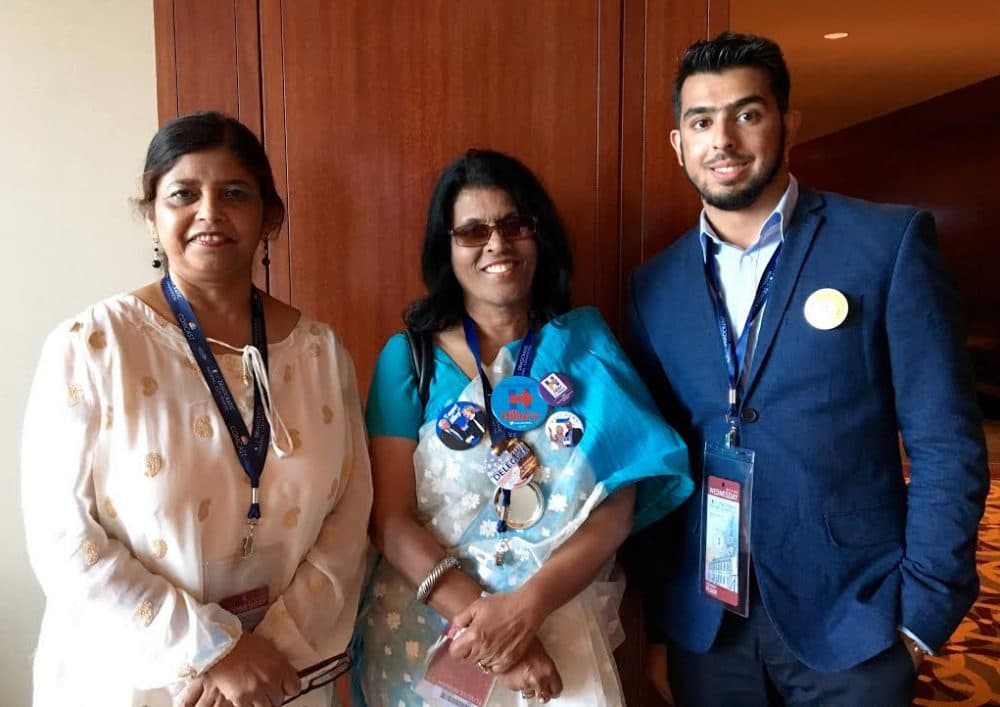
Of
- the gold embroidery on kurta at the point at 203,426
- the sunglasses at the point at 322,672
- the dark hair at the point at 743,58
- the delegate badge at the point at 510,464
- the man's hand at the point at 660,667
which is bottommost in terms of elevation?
the man's hand at the point at 660,667

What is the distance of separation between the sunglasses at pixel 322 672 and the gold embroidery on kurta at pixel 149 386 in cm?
59

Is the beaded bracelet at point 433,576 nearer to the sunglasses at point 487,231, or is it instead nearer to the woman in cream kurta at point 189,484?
the woman in cream kurta at point 189,484

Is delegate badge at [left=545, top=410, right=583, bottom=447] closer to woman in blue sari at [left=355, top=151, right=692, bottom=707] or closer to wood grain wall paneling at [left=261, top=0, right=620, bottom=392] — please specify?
woman in blue sari at [left=355, top=151, right=692, bottom=707]

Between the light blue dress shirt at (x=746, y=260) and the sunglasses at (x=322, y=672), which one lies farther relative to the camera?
the light blue dress shirt at (x=746, y=260)

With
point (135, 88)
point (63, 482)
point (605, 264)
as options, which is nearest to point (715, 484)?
point (605, 264)

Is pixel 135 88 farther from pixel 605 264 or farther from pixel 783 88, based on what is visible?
pixel 783 88

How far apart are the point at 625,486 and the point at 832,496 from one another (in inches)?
16.2

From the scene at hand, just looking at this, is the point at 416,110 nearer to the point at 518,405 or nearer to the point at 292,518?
the point at 518,405

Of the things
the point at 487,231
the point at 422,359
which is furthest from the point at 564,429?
the point at 487,231

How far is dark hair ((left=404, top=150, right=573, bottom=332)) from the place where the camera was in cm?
168

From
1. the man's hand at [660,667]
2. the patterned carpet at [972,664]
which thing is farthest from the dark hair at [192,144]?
the patterned carpet at [972,664]

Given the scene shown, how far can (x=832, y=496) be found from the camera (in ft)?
4.93

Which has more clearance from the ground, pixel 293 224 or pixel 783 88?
pixel 783 88

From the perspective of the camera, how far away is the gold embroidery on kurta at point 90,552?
1.24 meters
